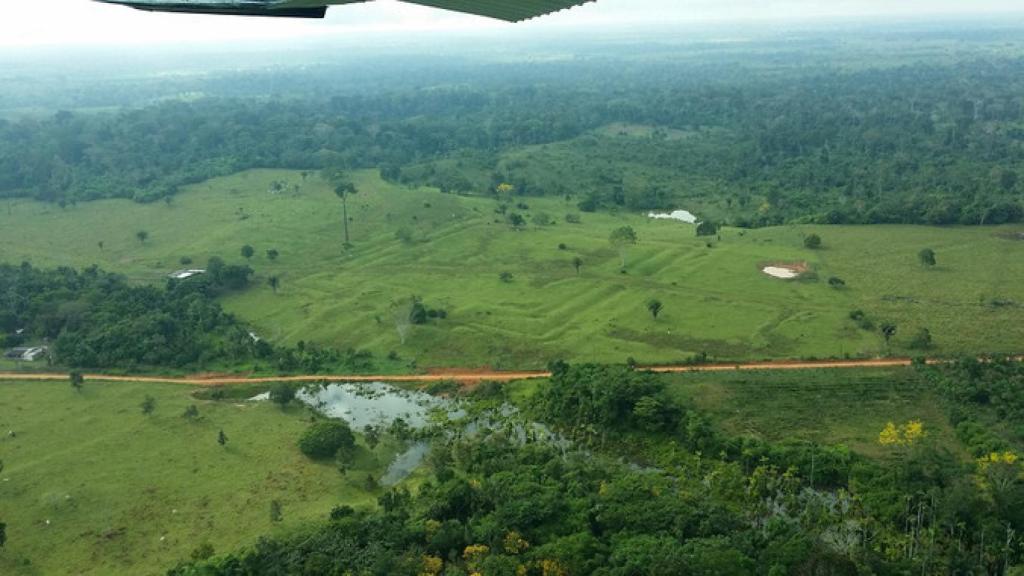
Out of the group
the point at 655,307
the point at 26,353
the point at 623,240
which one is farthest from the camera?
the point at 623,240

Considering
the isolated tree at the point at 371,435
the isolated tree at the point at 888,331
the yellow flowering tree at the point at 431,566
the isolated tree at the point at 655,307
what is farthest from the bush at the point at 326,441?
the isolated tree at the point at 888,331

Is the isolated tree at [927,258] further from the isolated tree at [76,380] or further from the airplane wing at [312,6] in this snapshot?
the isolated tree at [76,380]

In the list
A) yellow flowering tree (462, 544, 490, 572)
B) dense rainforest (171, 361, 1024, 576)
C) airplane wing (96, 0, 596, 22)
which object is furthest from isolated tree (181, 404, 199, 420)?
airplane wing (96, 0, 596, 22)

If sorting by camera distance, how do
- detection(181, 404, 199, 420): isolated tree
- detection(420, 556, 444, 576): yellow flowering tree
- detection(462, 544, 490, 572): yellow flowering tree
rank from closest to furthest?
detection(420, 556, 444, 576): yellow flowering tree, detection(462, 544, 490, 572): yellow flowering tree, detection(181, 404, 199, 420): isolated tree

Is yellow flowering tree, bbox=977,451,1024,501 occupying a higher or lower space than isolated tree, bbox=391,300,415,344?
higher

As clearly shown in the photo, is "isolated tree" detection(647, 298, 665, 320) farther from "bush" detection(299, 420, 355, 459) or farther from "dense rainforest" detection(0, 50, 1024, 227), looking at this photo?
"dense rainforest" detection(0, 50, 1024, 227)

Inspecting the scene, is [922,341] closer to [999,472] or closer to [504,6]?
[999,472]

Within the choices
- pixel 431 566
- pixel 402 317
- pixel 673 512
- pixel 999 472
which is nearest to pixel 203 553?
pixel 431 566
